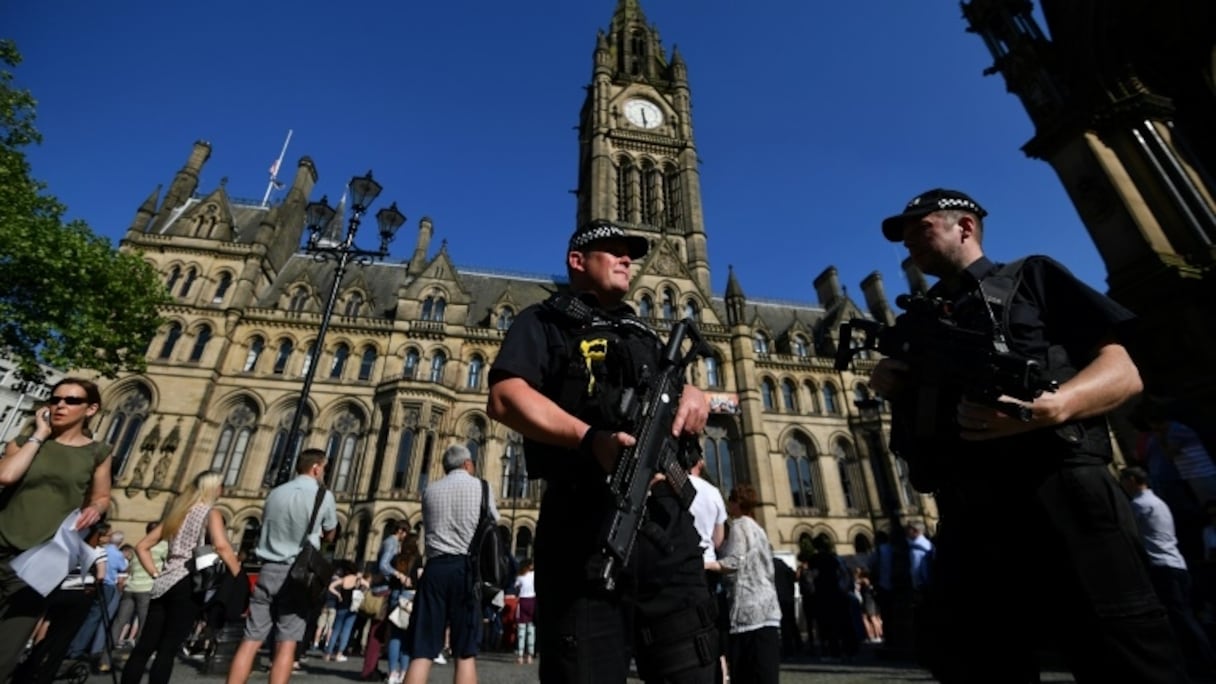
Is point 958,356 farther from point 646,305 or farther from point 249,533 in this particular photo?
point 249,533

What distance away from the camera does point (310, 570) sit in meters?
4.46

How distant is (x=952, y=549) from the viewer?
6.40 feet

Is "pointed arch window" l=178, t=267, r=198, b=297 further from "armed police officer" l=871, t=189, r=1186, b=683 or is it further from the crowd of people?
"armed police officer" l=871, t=189, r=1186, b=683

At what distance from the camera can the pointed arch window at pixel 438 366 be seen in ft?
82.9

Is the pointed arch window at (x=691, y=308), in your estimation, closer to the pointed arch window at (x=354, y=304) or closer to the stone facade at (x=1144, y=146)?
the pointed arch window at (x=354, y=304)

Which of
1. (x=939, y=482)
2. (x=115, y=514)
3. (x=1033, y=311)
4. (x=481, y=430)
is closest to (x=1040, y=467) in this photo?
(x=939, y=482)

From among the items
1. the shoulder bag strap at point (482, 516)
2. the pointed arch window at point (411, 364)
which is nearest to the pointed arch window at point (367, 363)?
the pointed arch window at point (411, 364)

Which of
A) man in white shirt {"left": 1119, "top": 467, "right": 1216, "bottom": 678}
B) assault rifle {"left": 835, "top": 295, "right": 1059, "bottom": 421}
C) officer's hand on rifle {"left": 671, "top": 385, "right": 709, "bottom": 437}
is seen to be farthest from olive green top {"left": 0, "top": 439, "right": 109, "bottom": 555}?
man in white shirt {"left": 1119, "top": 467, "right": 1216, "bottom": 678}

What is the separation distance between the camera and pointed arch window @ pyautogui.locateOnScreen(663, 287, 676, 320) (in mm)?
27984

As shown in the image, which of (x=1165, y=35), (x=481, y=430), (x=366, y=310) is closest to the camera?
(x=1165, y=35)

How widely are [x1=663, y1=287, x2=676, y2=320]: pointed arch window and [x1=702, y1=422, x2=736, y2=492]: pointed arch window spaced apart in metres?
6.22

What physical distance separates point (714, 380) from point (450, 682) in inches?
871

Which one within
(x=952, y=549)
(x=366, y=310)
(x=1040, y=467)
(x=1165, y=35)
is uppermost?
(x=366, y=310)

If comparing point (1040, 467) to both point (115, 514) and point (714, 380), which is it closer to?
point (714, 380)
